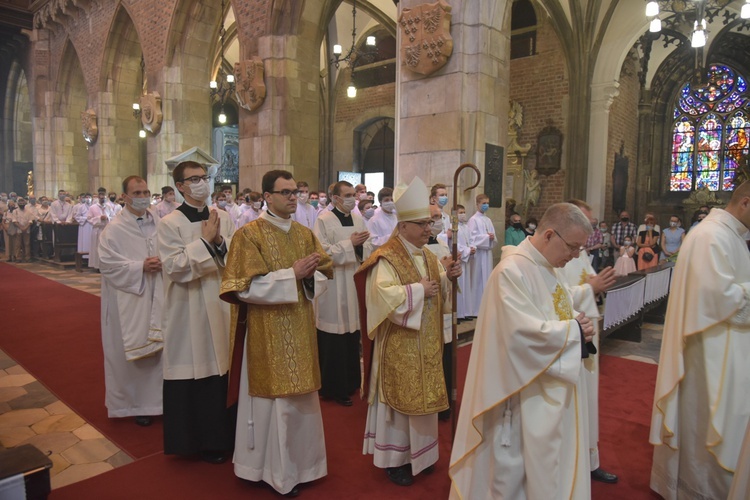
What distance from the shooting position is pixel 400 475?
3.09 meters

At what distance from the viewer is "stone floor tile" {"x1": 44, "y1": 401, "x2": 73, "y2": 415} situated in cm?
419

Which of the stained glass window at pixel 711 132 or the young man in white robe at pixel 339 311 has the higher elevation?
the stained glass window at pixel 711 132

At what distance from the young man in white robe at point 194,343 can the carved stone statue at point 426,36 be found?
510 cm

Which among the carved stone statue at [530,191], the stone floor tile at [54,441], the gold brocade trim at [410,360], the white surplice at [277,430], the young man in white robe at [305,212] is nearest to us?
the white surplice at [277,430]

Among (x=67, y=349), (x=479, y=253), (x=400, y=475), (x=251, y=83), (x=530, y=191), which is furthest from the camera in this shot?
(x=530, y=191)

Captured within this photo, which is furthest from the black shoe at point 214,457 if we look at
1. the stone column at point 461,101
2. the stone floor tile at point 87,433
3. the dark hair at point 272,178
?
the stone column at point 461,101

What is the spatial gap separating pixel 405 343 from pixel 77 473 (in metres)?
2.26

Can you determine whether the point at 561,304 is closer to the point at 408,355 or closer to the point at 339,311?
the point at 408,355

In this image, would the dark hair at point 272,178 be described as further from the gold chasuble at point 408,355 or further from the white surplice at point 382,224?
the white surplice at point 382,224

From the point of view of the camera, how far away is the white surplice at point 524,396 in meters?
2.14

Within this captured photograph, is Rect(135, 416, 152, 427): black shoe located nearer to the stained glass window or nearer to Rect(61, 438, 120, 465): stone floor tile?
Rect(61, 438, 120, 465): stone floor tile

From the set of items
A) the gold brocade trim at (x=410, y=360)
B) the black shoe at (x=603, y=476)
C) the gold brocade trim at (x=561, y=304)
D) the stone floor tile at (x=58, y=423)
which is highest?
the gold brocade trim at (x=561, y=304)

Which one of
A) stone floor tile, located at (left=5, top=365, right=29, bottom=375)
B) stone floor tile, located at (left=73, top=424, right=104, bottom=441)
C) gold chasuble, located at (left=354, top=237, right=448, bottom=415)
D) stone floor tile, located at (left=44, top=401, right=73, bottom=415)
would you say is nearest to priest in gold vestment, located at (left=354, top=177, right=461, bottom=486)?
gold chasuble, located at (left=354, top=237, right=448, bottom=415)

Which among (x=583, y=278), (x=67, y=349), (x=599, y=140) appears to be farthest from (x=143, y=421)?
(x=599, y=140)
